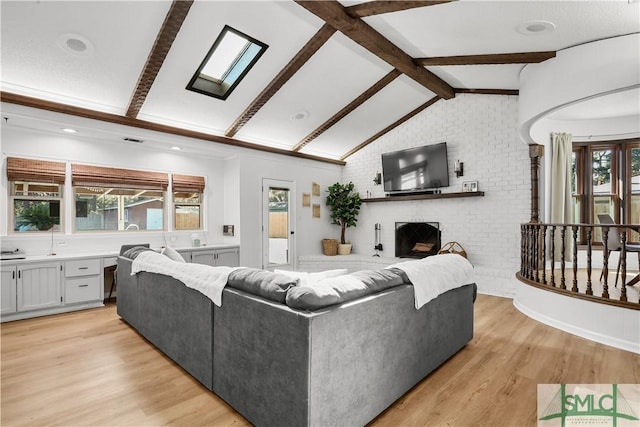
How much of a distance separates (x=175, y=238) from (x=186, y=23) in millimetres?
3463

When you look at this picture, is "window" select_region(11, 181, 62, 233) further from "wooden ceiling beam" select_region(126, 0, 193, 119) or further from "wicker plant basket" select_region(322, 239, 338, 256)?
"wicker plant basket" select_region(322, 239, 338, 256)

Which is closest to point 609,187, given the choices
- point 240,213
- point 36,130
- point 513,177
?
point 513,177

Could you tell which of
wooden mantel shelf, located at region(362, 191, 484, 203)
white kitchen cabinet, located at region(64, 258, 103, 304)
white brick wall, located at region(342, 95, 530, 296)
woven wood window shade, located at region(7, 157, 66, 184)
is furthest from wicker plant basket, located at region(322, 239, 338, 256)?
woven wood window shade, located at region(7, 157, 66, 184)

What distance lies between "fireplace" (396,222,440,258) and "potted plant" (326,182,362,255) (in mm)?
1033

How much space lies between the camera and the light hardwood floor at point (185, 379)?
6.77 ft

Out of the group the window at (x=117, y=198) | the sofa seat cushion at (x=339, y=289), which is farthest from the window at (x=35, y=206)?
the sofa seat cushion at (x=339, y=289)

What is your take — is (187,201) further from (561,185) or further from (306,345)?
(561,185)

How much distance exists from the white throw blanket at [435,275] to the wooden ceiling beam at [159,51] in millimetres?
3086

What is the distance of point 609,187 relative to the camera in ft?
19.4

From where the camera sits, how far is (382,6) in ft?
11.0

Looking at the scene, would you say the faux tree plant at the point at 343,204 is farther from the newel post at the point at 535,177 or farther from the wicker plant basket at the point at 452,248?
the newel post at the point at 535,177

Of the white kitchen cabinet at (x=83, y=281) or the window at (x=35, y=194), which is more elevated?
the window at (x=35, y=194)

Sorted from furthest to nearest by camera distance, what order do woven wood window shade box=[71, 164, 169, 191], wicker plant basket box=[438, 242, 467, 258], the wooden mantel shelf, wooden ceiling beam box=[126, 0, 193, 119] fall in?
wicker plant basket box=[438, 242, 467, 258] < the wooden mantel shelf < woven wood window shade box=[71, 164, 169, 191] < wooden ceiling beam box=[126, 0, 193, 119]

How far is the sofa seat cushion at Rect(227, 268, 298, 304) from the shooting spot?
1.89 meters
